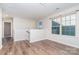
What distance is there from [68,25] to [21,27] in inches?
111

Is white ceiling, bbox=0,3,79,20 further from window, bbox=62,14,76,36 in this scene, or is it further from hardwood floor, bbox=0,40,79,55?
hardwood floor, bbox=0,40,79,55

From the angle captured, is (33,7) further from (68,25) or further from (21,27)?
(21,27)

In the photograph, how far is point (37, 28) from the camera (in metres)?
5.50

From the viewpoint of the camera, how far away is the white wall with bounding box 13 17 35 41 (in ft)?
18.0

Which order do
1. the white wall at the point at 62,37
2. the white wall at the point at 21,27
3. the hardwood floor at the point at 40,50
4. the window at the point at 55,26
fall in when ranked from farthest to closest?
the white wall at the point at 21,27 < the window at the point at 55,26 < the white wall at the point at 62,37 < the hardwood floor at the point at 40,50

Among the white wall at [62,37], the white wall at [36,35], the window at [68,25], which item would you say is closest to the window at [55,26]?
the white wall at [62,37]

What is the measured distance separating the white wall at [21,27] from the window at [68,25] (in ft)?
5.69

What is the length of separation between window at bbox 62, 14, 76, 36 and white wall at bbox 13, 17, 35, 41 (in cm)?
173

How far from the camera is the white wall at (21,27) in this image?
5480 mm

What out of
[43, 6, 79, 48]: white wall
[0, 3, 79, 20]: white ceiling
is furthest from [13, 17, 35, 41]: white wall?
[43, 6, 79, 48]: white wall

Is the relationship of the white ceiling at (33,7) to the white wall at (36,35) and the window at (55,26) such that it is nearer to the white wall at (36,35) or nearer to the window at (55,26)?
the window at (55,26)

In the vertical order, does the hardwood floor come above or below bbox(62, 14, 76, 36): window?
below

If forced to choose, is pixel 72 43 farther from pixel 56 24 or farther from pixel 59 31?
pixel 56 24
